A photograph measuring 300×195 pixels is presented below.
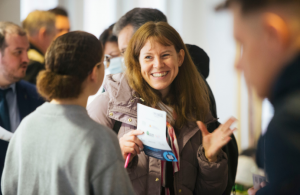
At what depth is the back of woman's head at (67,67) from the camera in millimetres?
961

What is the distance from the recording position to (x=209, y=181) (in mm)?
1476

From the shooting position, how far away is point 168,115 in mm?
1570

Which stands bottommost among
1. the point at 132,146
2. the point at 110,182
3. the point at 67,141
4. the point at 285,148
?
the point at 132,146

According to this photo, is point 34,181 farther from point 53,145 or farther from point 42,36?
point 42,36

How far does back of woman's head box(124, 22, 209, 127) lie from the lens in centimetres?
154

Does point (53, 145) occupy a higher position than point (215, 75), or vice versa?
point (53, 145)

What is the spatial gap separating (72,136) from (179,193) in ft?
2.46

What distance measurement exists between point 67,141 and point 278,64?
68 cm

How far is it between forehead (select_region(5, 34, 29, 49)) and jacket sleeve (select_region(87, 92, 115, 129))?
32.1 inches

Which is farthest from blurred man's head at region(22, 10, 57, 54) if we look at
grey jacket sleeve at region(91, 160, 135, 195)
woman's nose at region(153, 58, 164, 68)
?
grey jacket sleeve at region(91, 160, 135, 195)

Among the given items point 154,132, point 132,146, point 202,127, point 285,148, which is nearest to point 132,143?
point 132,146

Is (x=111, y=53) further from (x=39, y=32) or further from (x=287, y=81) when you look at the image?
(x=287, y=81)

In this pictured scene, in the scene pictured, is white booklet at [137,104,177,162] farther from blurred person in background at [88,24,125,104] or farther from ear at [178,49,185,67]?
blurred person in background at [88,24,125,104]

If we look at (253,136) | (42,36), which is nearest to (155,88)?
(253,136)
